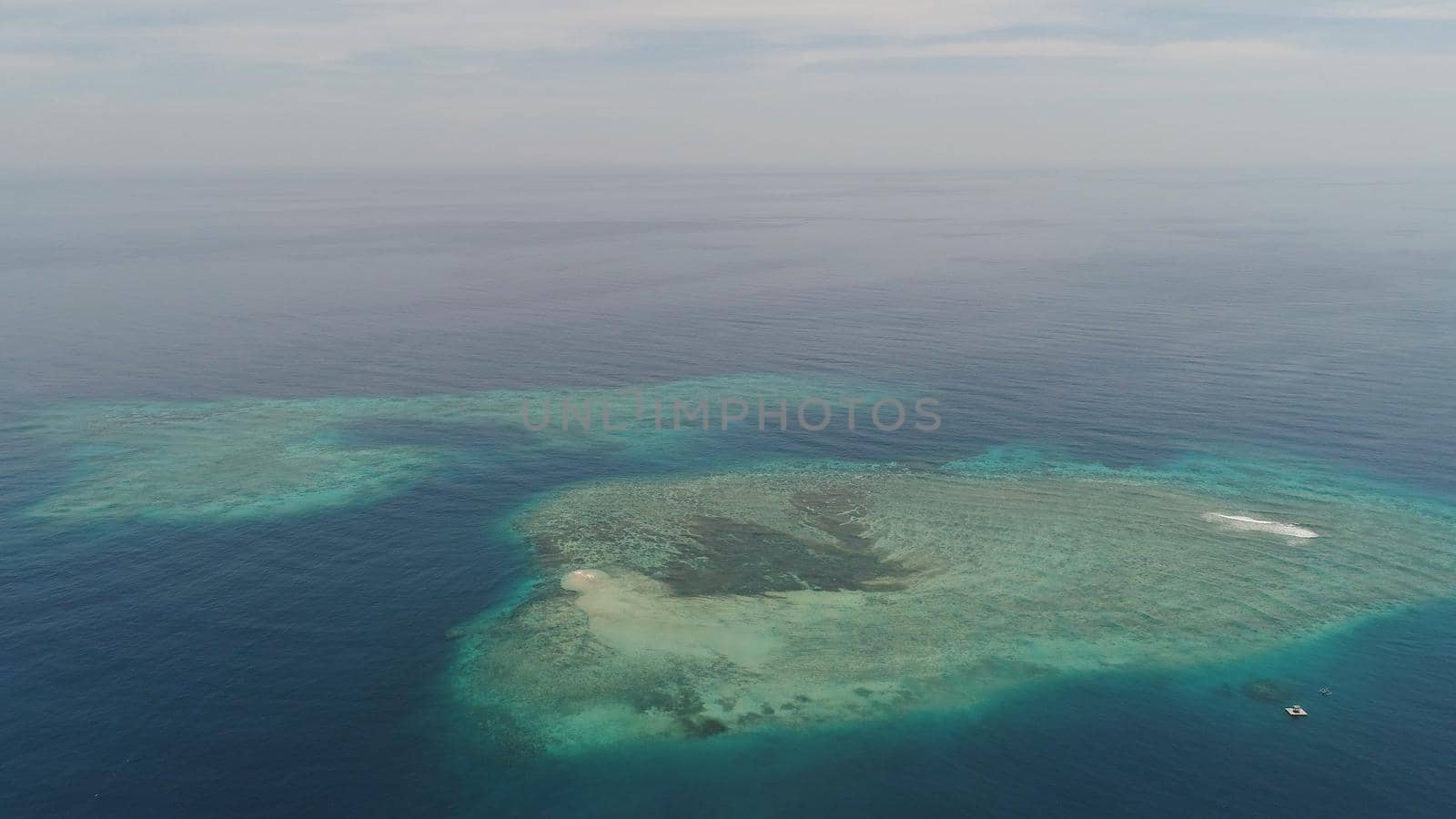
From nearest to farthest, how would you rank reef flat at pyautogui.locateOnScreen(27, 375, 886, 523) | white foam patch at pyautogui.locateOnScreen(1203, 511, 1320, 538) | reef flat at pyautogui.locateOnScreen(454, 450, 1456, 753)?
reef flat at pyautogui.locateOnScreen(454, 450, 1456, 753)
white foam patch at pyautogui.locateOnScreen(1203, 511, 1320, 538)
reef flat at pyautogui.locateOnScreen(27, 375, 886, 523)

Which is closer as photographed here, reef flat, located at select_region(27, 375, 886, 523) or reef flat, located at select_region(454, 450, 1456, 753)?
reef flat, located at select_region(454, 450, 1456, 753)

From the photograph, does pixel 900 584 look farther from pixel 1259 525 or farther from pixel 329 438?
pixel 329 438

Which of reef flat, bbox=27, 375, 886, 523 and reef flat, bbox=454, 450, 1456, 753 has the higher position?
reef flat, bbox=27, 375, 886, 523

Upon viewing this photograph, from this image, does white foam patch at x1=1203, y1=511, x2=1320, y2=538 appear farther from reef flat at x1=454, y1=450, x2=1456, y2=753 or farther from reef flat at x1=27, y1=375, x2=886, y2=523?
reef flat at x1=27, y1=375, x2=886, y2=523

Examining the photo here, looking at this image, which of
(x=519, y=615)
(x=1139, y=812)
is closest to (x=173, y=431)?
(x=519, y=615)

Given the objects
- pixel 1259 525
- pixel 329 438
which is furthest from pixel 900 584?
pixel 329 438

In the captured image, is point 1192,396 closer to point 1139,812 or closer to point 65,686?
point 1139,812

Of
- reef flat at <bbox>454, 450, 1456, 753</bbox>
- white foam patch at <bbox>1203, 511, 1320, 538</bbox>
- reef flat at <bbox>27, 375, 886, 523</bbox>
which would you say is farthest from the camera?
reef flat at <bbox>27, 375, 886, 523</bbox>

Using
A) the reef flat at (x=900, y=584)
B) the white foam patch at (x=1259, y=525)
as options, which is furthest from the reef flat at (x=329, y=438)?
the white foam patch at (x=1259, y=525)

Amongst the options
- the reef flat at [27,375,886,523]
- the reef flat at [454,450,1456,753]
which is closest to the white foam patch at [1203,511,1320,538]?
the reef flat at [454,450,1456,753]
